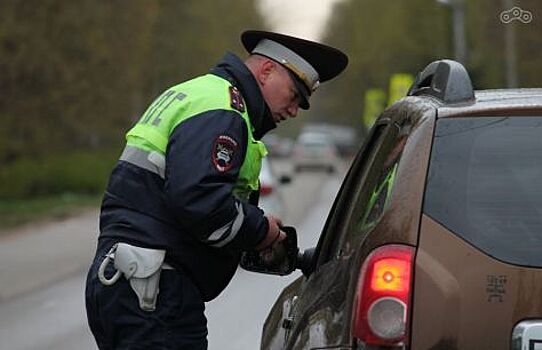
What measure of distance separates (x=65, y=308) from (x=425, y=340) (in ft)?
29.9

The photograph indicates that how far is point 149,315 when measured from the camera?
385cm

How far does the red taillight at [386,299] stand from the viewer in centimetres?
314

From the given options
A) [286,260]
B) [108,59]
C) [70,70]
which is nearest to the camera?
[286,260]

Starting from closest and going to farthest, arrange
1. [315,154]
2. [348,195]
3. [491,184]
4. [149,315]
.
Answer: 1. [491,184]
2. [149,315]
3. [348,195]
4. [315,154]

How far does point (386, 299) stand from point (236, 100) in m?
1.03

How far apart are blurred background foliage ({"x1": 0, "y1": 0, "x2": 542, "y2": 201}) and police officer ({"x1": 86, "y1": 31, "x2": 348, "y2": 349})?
1671 cm

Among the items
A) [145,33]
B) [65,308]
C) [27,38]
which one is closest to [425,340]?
[65,308]

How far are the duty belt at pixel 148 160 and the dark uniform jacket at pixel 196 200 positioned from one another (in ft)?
0.06

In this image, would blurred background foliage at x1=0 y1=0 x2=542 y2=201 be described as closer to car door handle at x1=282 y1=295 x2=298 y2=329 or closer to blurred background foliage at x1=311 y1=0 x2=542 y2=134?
blurred background foliage at x1=311 y1=0 x2=542 y2=134

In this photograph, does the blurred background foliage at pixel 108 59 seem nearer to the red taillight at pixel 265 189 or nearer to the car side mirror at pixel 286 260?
the red taillight at pixel 265 189

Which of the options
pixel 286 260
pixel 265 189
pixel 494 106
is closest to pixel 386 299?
pixel 494 106

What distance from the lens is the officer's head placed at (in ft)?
13.6

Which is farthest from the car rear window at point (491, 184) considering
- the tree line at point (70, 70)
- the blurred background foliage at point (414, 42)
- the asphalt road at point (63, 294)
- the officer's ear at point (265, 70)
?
the tree line at point (70, 70)

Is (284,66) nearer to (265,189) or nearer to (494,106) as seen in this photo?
(494,106)
